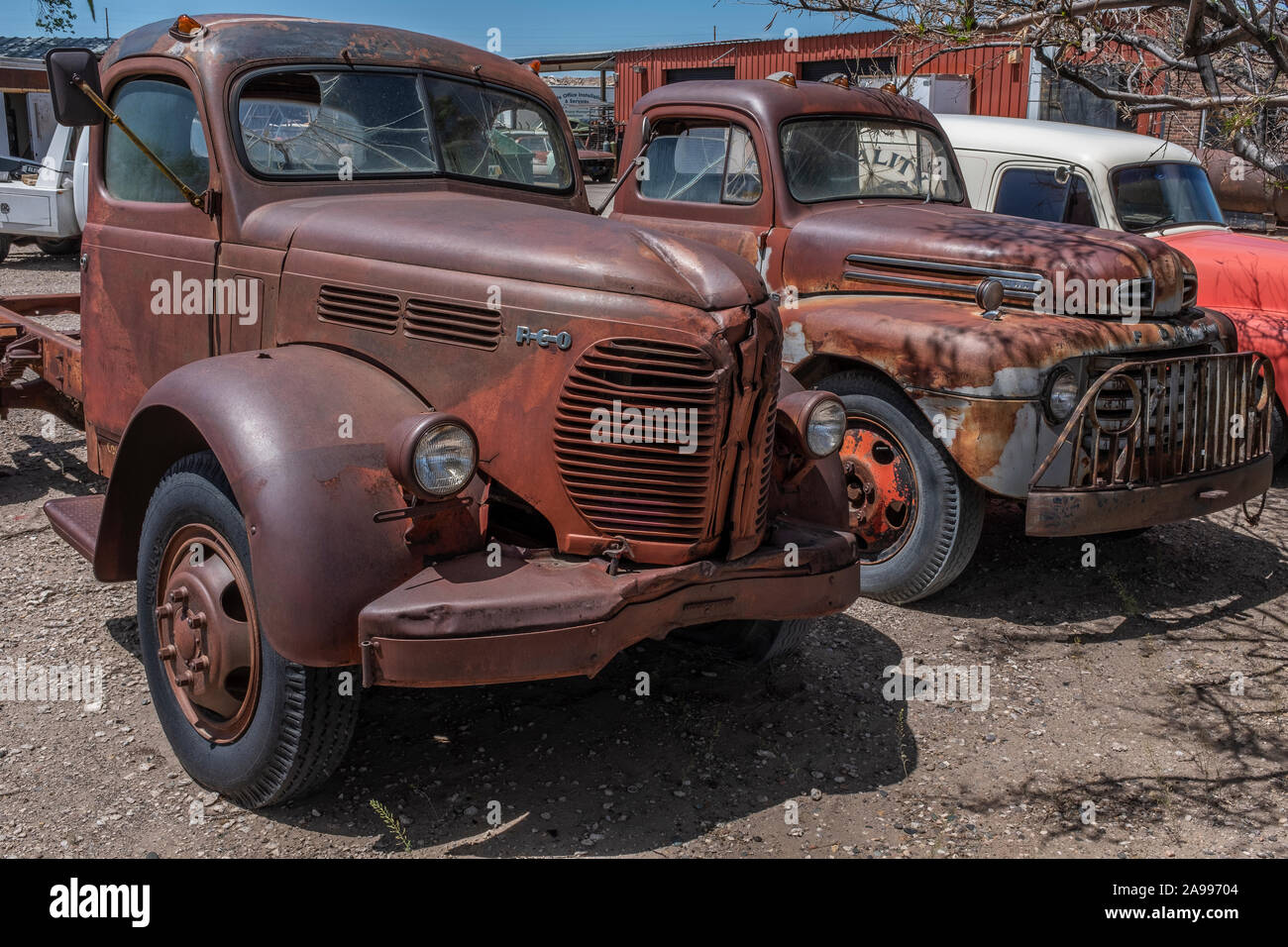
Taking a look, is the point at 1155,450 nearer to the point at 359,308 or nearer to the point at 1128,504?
the point at 1128,504

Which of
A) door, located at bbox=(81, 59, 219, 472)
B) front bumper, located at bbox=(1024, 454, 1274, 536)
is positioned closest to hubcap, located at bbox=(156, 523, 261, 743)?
door, located at bbox=(81, 59, 219, 472)

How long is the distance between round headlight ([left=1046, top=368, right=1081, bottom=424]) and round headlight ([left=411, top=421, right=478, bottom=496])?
263 centimetres

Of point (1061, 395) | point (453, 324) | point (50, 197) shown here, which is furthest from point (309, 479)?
point (50, 197)

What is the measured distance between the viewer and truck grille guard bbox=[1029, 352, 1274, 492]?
4.73 metres

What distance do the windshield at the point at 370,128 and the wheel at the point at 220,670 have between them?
119 centimetres

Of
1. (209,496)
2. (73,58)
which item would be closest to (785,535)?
(209,496)

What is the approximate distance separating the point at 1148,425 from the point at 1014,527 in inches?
57.7

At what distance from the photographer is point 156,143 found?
4332 millimetres

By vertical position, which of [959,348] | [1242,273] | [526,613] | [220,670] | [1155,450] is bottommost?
[220,670]

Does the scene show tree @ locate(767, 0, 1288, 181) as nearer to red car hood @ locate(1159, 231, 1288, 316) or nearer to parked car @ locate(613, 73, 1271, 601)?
parked car @ locate(613, 73, 1271, 601)

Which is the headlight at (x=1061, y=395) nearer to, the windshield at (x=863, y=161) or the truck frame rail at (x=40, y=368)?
the windshield at (x=863, y=161)

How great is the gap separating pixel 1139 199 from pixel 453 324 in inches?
208

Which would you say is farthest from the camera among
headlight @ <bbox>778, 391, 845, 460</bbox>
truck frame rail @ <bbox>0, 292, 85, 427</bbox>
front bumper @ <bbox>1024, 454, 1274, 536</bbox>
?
truck frame rail @ <bbox>0, 292, 85, 427</bbox>

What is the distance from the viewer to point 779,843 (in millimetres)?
3324
